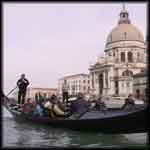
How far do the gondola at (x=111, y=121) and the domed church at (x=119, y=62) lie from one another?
35.9 meters

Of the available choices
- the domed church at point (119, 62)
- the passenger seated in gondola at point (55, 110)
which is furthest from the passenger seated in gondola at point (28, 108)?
the domed church at point (119, 62)

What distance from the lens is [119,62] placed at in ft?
146

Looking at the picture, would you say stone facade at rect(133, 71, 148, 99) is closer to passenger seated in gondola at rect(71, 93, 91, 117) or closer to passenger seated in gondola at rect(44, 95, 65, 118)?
passenger seated in gondola at rect(44, 95, 65, 118)

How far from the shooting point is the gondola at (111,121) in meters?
4.32

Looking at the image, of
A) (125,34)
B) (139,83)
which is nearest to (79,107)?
(139,83)

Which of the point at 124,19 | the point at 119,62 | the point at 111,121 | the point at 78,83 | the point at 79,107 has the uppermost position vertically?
the point at 124,19

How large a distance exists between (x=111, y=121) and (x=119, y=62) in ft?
132

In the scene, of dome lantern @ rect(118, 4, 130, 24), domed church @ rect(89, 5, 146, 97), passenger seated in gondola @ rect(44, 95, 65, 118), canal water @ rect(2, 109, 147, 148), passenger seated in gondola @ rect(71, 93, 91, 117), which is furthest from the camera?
dome lantern @ rect(118, 4, 130, 24)

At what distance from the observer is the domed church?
139ft

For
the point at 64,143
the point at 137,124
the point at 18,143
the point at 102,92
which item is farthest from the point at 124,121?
the point at 102,92

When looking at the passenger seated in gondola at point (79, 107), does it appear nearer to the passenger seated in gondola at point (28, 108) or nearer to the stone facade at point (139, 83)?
the passenger seated in gondola at point (28, 108)

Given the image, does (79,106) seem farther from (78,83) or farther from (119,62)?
(78,83)

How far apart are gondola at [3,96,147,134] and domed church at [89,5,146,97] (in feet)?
118

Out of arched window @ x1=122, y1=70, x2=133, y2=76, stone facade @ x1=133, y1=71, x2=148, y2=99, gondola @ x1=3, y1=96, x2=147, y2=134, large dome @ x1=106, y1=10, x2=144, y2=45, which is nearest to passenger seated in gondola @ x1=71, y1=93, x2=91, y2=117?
gondola @ x1=3, y1=96, x2=147, y2=134
